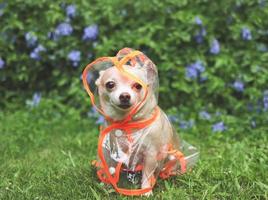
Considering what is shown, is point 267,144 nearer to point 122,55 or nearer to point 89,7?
point 122,55

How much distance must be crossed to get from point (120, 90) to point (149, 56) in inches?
87.6

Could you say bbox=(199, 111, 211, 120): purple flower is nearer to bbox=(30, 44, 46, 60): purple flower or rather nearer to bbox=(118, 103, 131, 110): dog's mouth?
bbox=(30, 44, 46, 60): purple flower

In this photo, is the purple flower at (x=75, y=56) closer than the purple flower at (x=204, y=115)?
No

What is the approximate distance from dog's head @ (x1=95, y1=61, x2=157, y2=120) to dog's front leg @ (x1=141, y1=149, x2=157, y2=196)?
0.91ft

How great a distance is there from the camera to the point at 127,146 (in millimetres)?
3031

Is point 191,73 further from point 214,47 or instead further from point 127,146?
point 127,146

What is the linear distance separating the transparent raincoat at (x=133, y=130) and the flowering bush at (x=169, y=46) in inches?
64.0

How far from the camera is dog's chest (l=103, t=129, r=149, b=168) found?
3.01m

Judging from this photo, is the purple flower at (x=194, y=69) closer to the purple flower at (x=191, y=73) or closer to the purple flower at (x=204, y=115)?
the purple flower at (x=191, y=73)

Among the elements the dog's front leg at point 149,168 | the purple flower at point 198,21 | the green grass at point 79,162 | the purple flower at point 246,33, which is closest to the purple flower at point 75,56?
the green grass at point 79,162

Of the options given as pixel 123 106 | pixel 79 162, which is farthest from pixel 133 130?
pixel 79 162

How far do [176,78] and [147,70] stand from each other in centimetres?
197

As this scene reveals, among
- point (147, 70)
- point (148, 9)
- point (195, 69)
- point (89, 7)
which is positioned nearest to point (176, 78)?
point (195, 69)

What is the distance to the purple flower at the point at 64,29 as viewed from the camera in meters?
5.15
